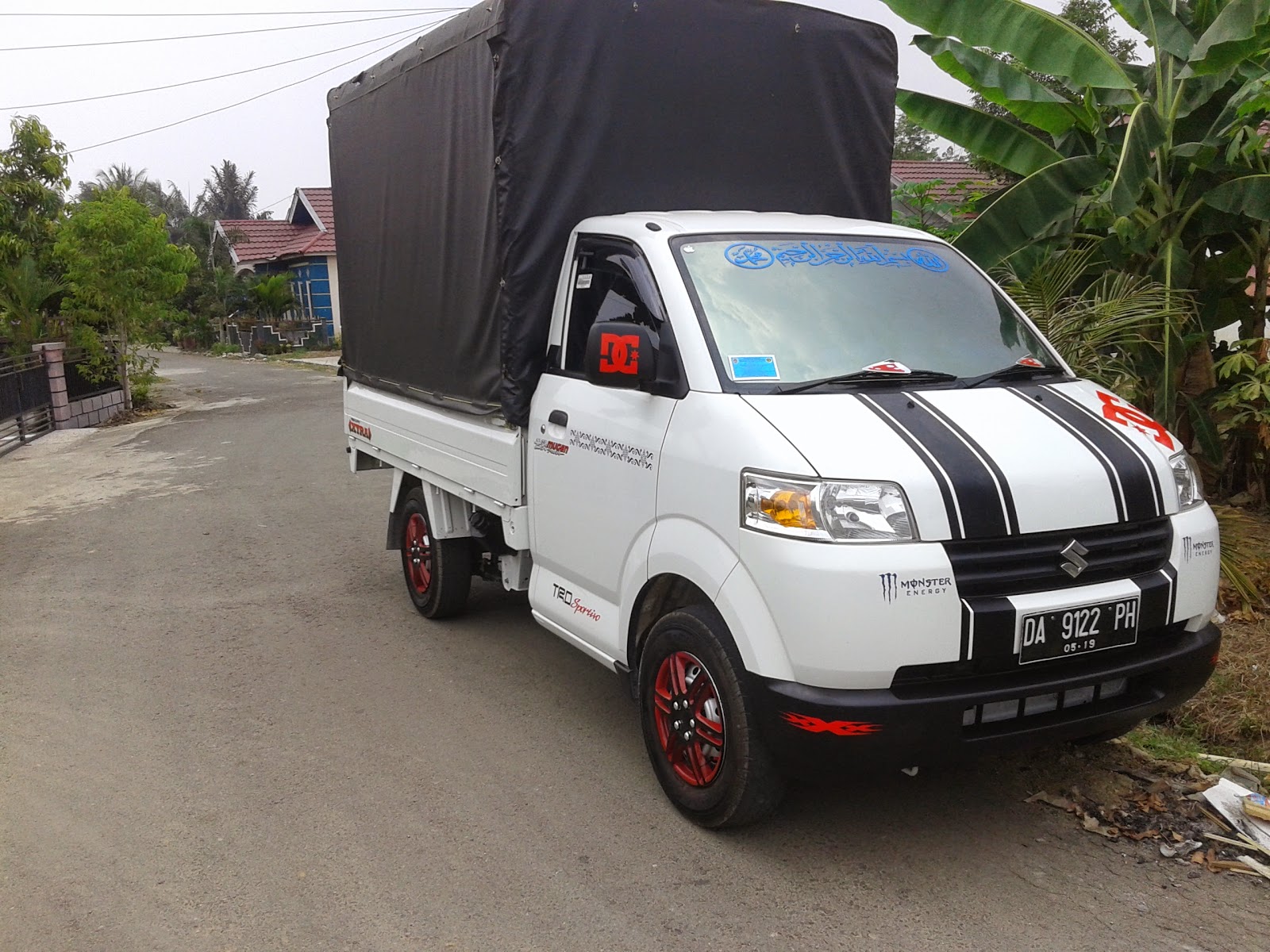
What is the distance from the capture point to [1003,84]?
7.70 metres

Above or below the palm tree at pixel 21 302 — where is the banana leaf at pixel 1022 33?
above

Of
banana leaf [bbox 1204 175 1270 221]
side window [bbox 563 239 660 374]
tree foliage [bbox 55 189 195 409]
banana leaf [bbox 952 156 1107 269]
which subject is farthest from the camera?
tree foliage [bbox 55 189 195 409]

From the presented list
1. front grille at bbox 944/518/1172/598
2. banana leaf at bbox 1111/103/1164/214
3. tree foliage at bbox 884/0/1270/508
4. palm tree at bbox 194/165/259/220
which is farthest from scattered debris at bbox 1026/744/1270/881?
palm tree at bbox 194/165/259/220

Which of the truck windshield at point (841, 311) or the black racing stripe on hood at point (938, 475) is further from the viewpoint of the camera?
the truck windshield at point (841, 311)

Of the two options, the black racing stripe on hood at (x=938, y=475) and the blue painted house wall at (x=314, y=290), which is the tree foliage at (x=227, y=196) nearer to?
the blue painted house wall at (x=314, y=290)

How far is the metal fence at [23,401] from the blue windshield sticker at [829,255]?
47.3 ft

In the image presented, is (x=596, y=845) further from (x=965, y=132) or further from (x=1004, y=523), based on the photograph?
(x=965, y=132)

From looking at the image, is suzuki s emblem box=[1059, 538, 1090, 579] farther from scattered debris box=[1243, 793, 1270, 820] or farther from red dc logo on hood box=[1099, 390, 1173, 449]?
scattered debris box=[1243, 793, 1270, 820]

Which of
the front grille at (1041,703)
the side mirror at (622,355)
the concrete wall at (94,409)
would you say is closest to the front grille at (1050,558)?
the front grille at (1041,703)

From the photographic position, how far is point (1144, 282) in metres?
7.20

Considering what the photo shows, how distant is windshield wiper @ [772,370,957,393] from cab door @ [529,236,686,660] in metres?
0.42

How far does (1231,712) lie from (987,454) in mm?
2288

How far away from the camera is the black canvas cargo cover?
5.09 metres

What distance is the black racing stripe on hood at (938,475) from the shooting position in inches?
139
